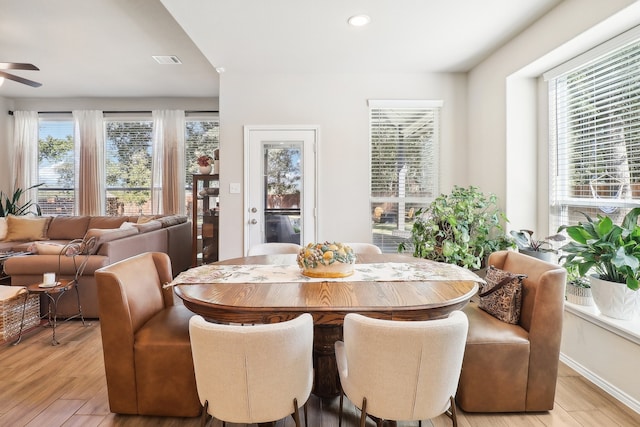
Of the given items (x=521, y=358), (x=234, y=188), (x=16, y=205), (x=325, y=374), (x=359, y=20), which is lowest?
(x=325, y=374)

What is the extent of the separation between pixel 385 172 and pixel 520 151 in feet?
4.52

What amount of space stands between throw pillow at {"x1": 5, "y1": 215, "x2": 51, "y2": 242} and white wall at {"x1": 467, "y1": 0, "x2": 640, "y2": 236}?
6.08 metres

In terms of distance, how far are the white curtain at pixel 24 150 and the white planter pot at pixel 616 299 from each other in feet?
25.1

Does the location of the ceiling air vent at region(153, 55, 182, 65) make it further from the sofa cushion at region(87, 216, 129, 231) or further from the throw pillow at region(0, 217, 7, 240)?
the throw pillow at region(0, 217, 7, 240)

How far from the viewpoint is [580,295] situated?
90.0 inches

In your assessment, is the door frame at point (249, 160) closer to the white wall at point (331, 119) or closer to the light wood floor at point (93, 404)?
the white wall at point (331, 119)

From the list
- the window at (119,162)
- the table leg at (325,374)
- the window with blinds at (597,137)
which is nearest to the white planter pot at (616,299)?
the window with blinds at (597,137)

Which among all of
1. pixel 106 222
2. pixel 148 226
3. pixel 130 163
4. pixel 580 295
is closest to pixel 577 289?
pixel 580 295

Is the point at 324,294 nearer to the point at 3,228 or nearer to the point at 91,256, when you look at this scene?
the point at 91,256

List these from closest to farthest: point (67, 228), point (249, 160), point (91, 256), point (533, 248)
Answer: point (533, 248) < point (91, 256) < point (249, 160) < point (67, 228)

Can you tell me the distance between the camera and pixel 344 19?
264 cm

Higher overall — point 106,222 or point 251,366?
point 106,222

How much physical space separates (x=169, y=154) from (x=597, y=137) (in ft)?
18.2

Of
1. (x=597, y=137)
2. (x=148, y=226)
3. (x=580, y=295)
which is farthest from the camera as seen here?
(x=148, y=226)
